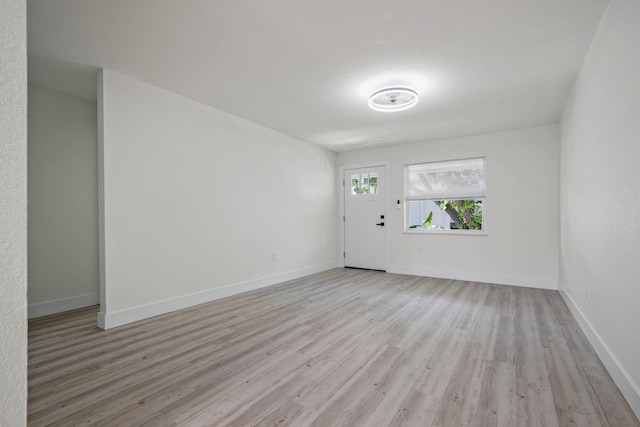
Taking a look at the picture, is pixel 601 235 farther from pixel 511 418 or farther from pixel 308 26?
pixel 308 26

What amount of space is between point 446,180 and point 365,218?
173cm

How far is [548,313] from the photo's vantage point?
3.46 m

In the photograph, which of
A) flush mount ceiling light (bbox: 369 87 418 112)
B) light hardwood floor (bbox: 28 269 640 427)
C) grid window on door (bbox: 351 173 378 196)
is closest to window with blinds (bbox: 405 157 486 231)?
grid window on door (bbox: 351 173 378 196)

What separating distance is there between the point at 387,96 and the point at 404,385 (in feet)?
9.24

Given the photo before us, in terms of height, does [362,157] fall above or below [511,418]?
above

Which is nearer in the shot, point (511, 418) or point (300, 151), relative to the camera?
point (511, 418)

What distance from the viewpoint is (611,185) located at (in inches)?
82.3

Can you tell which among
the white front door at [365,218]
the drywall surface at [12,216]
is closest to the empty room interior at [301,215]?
the drywall surface at [12,216]

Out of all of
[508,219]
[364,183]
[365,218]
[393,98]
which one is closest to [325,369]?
[393,98]

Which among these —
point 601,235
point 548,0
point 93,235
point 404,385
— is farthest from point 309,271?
point 548,0

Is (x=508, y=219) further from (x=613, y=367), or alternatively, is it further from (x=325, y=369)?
(x=325, y=369)

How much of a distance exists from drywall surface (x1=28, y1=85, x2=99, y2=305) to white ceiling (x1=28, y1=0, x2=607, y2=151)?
350 millimetres

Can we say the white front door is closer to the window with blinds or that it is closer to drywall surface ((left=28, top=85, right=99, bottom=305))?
the window with blinds

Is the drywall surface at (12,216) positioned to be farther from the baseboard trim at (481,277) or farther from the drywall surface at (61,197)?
the baseboard trim at (481,277)
